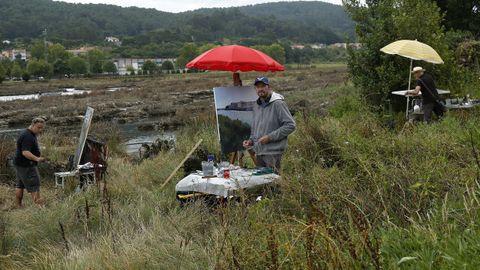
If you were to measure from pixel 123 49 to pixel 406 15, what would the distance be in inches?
5074

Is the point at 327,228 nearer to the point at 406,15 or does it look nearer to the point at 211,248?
the point at 211,248

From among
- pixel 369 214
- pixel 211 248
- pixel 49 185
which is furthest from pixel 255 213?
pixel 49 185

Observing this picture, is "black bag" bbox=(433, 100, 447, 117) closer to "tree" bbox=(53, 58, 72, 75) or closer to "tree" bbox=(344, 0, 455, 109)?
"tree" bbox=(344, 0, 455, 109)

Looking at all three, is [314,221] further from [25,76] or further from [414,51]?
[25,76]

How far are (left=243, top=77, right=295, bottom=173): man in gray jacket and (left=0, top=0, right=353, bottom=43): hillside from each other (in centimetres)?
13956

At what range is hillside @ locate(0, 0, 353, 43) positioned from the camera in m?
149

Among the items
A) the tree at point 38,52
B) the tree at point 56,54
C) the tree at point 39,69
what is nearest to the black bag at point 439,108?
the tree at point 39,69

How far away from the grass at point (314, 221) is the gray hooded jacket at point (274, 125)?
1.04 feet

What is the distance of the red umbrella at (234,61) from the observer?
7480mm

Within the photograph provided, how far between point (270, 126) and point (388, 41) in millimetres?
6739

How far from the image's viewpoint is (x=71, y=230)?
18.3ft

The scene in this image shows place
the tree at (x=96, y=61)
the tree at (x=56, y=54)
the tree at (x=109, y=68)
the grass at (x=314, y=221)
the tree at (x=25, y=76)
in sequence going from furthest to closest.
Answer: the tree at (x=56, y=54) < the tree at (x=109, y=68) < the tree at (x=96, y=61) < the tree at (x=25, y=76) < the grass at (x=314, y=221)

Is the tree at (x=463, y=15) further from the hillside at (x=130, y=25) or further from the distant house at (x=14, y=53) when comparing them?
the hillside at (x=130, y=25)

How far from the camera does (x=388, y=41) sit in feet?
39.0
